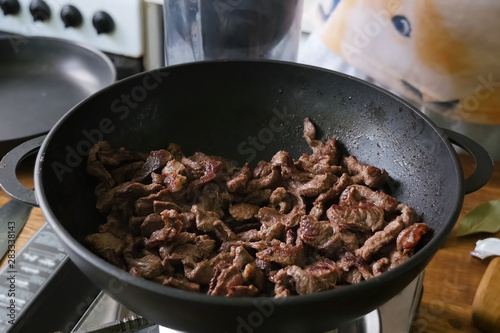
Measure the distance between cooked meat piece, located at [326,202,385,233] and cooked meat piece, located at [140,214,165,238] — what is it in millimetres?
315

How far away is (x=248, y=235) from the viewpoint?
3.03ft

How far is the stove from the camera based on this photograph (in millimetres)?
899

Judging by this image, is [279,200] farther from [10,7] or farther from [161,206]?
[10,7]

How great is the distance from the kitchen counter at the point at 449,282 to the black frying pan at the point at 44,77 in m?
0.30

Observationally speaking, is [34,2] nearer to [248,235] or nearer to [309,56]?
[309,56]

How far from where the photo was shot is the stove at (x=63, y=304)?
2.95 ft


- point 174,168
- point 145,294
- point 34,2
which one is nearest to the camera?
point 145,294

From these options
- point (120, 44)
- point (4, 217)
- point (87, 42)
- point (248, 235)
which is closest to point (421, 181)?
point (248, 235)

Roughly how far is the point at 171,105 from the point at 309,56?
546mm

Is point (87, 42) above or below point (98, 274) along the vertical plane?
below

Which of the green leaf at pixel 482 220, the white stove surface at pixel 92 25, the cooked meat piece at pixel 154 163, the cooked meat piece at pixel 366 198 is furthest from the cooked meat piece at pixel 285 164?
the white stove surface at pixel 92 25

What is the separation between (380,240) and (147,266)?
0.40 m

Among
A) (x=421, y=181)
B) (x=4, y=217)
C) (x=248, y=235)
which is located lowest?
(x=4, y=217)

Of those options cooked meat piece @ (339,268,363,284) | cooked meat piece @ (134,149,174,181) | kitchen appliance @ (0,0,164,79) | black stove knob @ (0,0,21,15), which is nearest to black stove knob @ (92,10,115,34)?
kitchen appliance @ (0,0,164,79)
